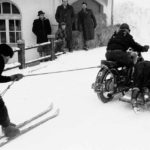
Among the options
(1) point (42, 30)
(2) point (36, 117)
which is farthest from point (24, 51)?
(2) point (36, 117)

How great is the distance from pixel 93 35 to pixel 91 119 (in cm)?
832

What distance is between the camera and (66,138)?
6246 mm

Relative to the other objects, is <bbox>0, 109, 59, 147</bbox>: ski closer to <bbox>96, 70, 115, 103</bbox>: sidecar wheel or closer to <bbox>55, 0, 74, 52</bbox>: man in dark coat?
<bbox>96, 70, 115, 103</bbox>: sidecar wheel

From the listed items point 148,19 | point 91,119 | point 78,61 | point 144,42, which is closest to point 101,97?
point 91,119

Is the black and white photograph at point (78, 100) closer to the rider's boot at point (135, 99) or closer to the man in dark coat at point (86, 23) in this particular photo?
the rider's boot at point (135, 99)

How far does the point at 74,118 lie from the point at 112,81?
1.35 meters

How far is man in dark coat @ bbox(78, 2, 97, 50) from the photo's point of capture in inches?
567

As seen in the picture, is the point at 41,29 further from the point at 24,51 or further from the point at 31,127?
the point at 31,127

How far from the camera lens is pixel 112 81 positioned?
26.3 ft

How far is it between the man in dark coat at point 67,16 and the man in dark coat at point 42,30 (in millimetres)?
488

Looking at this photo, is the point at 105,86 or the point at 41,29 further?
the point at 41,29

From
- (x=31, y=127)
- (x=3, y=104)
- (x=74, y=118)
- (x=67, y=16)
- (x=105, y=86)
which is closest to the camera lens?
(x=3, y=104)

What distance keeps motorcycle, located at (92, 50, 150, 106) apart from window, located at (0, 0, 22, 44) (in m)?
8.31

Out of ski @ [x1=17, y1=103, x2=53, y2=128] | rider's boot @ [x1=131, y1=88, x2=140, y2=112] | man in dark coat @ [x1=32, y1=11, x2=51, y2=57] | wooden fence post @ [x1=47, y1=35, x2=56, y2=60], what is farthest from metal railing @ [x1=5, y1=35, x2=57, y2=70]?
rider's boot @ [x1=131, y1=88, x2=140, y2=112]
